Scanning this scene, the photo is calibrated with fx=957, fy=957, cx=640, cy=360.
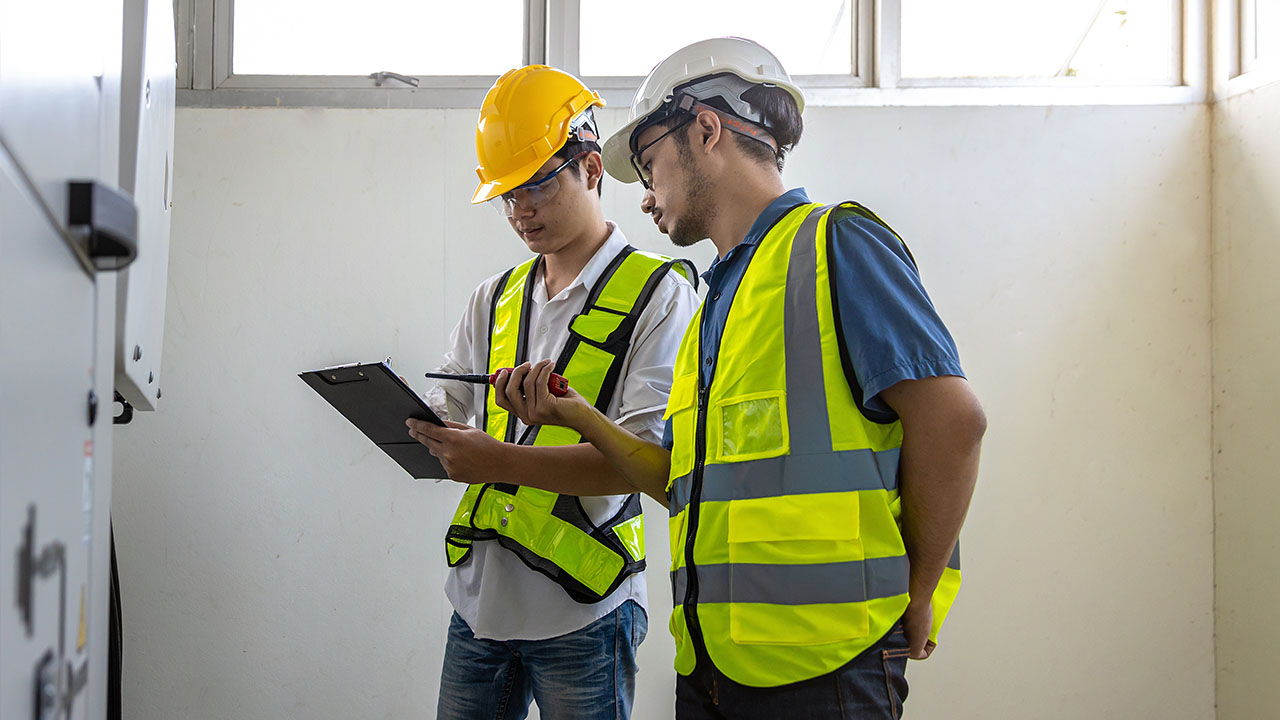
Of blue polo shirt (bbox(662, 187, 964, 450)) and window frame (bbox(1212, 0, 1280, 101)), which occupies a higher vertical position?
window frame (bbox(1212, 0, 1280, 101))

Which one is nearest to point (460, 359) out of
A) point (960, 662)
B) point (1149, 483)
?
point (960, 662)

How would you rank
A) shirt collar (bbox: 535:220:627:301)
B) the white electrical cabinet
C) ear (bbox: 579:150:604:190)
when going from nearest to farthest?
the white electrical cabinet < shirt collar (bbox: 535:220:627:301) < ear (bbox: 579:150:604:190)

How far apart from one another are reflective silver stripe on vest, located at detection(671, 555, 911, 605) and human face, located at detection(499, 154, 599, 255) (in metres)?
0.83

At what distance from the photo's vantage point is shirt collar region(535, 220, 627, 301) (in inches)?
70.3

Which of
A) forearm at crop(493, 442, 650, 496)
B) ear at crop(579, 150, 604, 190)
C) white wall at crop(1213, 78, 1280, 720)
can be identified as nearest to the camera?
forearm at crop(493, 442, 650, 496)

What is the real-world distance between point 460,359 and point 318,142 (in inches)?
44.3

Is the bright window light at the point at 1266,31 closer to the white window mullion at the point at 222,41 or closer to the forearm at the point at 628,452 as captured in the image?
the forearm at the point at 628,452

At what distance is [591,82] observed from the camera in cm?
283

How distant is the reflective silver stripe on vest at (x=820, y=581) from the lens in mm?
1202

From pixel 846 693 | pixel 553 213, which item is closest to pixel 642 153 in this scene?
pixel 553 213

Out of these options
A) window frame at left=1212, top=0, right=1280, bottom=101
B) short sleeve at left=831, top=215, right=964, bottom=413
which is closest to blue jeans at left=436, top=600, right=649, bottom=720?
short sleeve at left=831, top=215, right=964, bottom=413

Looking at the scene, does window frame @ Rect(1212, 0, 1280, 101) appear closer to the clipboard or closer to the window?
the window

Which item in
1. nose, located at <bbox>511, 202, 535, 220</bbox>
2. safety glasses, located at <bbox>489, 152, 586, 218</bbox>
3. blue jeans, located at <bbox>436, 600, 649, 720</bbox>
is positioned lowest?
blue jeans, located at <bbox>436, 600, 649, 720</bbox>

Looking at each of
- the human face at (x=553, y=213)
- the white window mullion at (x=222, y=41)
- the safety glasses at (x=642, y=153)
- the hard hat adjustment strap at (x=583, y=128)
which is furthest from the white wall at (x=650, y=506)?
the safety glasses at (x=642, y=153)
